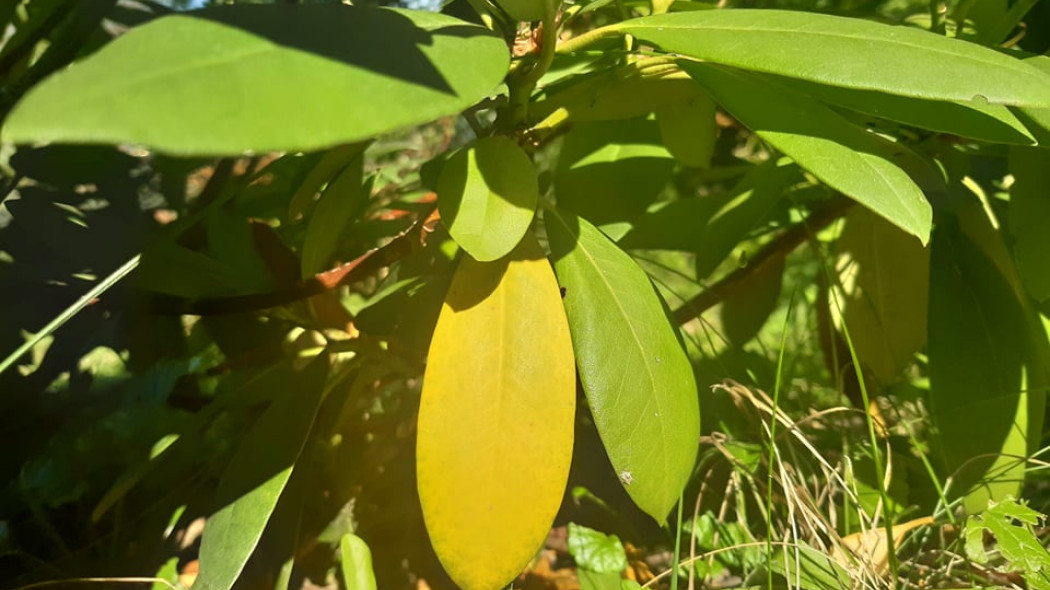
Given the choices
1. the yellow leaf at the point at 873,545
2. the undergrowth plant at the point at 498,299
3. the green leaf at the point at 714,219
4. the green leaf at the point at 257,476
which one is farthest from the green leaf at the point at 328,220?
the yellow leaf at the point at 873,545

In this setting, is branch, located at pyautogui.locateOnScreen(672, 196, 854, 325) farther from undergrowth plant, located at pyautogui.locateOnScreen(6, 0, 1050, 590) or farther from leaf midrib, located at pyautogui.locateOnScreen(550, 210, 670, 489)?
leaf midrib, located at pyautogui.locateOnScreen(550, 210, 670, 489)

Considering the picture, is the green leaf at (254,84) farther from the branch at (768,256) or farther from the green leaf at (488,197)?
the branch at (768,256)

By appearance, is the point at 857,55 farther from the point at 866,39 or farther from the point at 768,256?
the point at 768,256

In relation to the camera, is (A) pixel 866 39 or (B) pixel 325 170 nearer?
(A) pixel 866 39

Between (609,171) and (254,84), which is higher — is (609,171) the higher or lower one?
the lower one

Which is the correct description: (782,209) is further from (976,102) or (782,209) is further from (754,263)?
(976,102)

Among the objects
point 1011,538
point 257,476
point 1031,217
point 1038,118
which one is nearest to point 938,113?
point 1038,118

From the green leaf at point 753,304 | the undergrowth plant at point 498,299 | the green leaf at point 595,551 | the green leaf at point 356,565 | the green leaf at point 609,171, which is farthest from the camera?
the green leaf at point 753,304

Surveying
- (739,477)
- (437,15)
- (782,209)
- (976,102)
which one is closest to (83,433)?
(437,15)
